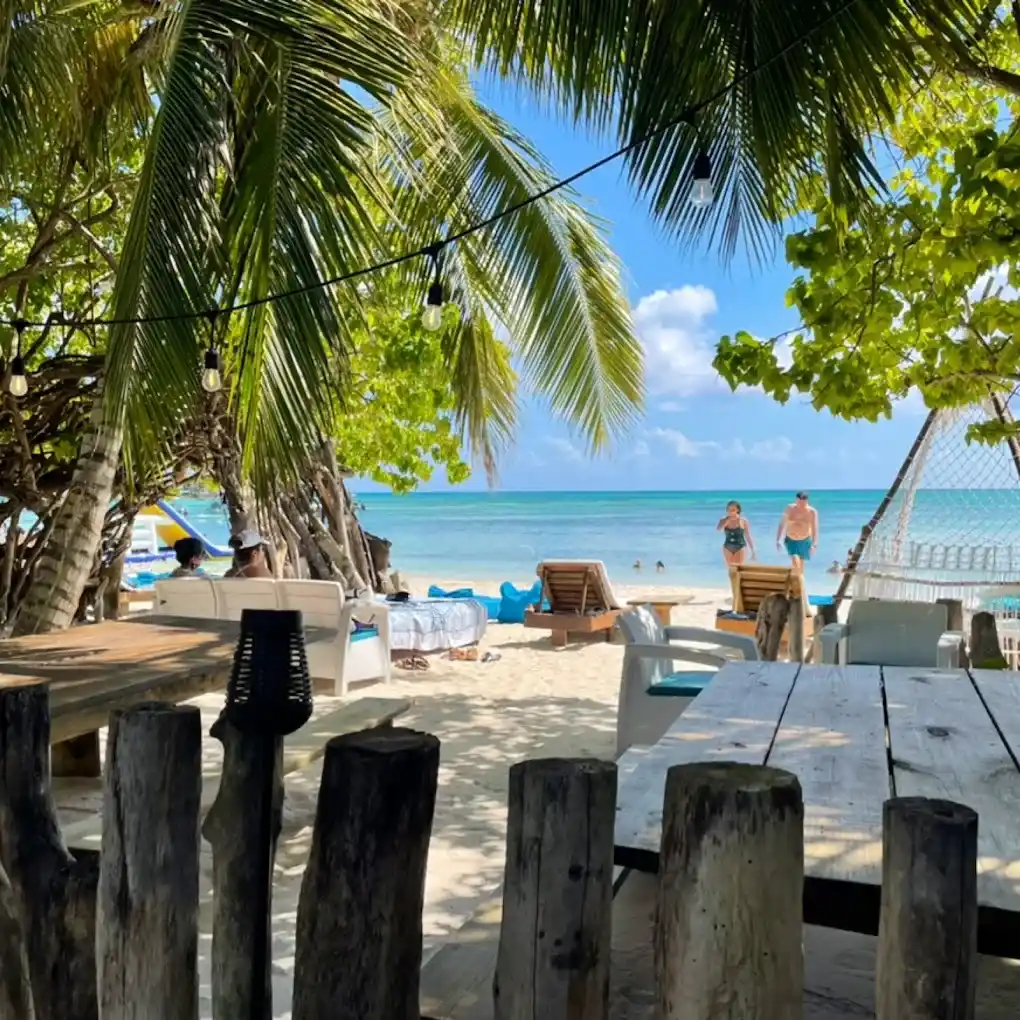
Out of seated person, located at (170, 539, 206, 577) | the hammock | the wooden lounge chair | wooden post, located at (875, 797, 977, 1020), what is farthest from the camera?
the wooden lounge chair

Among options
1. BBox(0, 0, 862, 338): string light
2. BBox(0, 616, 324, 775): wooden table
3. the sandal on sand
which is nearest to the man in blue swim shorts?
the sandal on sand

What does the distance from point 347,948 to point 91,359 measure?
21.2ft

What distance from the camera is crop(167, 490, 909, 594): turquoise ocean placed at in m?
32.9

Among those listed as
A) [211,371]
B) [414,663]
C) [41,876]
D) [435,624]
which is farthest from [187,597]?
[41,876]

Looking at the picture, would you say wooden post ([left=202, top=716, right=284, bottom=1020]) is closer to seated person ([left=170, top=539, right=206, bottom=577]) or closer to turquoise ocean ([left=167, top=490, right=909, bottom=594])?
seated person ([left=170, top=539, right=206, bottom=577])

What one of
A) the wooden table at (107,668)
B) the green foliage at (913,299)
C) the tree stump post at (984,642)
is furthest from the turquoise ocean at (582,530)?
the wooden table at (107,668)

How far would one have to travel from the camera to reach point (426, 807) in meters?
1.22

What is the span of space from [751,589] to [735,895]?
883cm

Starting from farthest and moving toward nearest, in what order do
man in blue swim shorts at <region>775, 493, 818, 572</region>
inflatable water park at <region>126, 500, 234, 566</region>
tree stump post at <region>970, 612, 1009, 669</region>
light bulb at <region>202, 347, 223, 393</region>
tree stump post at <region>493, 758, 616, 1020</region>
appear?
1. inflatable water park at <region>126, 500, 234, 566</region>
2. man in blue swim shorts at <region>775, 493, 818, 572</region>
3. light bulb at <region>202, 347, 223, 393</region>
4. tree stump post at <region>970, 612, 1009, 669</region>
5. tree stump post at <region>493, 758, 616, 1020</region>

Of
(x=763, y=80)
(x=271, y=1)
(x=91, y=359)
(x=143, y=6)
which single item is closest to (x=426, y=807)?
(x=763, y=80)

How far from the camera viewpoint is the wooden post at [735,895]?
1.04 m

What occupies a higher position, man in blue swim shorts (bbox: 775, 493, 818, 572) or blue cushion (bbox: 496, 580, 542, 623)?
man in blue swim shorts (bbox: 775, 493, 818, 572)

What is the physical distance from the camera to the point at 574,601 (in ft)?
32.4

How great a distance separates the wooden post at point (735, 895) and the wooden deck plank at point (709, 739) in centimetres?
32
